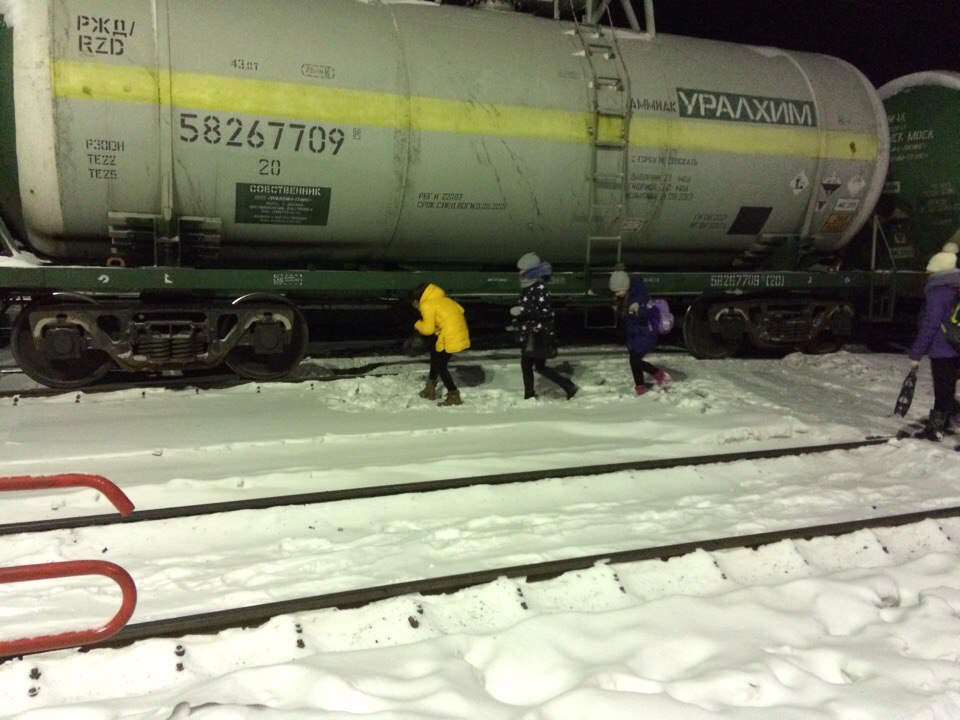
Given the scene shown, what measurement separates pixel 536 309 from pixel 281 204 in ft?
9.23

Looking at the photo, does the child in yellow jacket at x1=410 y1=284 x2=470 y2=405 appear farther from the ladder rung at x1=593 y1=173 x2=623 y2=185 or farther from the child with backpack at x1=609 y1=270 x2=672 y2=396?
the ladder rung at x1=593 y1=173 x2=623 y2=185

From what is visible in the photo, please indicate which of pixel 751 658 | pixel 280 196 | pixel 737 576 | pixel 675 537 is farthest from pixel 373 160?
pixel 751 658

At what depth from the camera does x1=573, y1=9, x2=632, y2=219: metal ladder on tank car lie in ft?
26.9

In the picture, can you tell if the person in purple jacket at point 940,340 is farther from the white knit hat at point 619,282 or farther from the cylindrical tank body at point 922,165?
the cylindrical tank body at point 922,165

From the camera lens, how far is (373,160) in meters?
7.50

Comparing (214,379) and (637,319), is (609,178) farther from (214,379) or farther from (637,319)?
(214,379)

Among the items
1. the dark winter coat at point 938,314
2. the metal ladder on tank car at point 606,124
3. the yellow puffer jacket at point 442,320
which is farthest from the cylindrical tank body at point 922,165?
the yellow puffer jacket at point 442,320

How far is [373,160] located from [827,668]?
604cm

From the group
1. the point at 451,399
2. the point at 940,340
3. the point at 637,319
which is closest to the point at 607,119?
the point at 637,319

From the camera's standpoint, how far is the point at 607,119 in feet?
26.9

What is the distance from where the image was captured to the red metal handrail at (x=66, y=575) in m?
2.76

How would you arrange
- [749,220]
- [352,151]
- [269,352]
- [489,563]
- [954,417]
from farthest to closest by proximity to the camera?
[749,220] → [269,352] → [352,151] → [954,417] → [489,563]

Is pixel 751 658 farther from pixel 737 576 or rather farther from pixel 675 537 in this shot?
pixel 675 537

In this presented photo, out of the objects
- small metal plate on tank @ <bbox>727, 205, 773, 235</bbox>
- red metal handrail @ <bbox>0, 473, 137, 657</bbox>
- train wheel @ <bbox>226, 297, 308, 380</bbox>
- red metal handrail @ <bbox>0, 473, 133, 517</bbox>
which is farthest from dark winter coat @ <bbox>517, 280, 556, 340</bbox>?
red metal handrail @ <bbox>0, 473, 137, 657</bbox>
